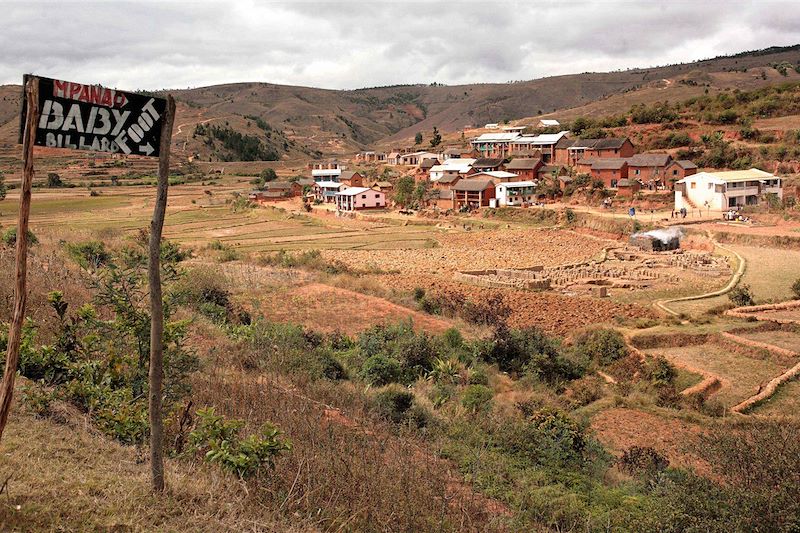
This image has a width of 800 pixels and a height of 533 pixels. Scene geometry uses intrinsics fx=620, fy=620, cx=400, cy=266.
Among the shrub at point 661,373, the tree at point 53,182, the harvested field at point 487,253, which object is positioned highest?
the tree at point 53,182

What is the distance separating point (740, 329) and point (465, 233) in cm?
2705

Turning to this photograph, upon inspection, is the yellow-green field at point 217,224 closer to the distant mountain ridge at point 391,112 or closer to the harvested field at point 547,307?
the harvested field at point 547,307

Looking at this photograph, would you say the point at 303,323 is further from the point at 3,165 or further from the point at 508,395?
the point at 3,165

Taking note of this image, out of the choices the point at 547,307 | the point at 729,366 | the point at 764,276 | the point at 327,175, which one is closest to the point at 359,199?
the point at 327,175

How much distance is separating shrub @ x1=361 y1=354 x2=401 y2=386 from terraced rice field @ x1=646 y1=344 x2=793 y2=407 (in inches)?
278

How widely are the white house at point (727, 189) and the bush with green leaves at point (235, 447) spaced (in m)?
43.8

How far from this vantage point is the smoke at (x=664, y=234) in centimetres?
3475

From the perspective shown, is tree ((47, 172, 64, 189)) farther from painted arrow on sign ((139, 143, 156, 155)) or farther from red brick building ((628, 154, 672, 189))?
painted arrow on sign ((139, 143, 156, 155))

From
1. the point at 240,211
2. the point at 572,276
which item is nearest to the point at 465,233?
the point at 572,276

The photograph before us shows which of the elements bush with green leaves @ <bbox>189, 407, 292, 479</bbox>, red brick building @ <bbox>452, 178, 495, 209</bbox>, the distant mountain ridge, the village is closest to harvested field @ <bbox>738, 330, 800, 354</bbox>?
bush with green leaves @ <bbox>189, 407, 292, 479</bbox>

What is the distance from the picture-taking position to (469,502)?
5945mm

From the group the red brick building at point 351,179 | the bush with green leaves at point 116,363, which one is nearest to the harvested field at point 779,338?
the bush with green leaves at point 116,363

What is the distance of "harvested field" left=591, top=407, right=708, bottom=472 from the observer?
10.6m

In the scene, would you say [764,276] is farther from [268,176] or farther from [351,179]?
[268,176]
